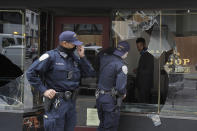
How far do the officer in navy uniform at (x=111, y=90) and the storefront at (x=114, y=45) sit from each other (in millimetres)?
562

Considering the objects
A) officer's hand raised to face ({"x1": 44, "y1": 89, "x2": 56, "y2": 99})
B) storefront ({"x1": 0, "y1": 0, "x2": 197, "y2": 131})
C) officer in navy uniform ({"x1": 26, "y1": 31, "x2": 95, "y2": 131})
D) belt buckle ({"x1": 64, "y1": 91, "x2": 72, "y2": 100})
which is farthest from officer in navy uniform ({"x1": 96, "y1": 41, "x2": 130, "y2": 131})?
officer's hand raised to face ({"x1": 44, "y1": 89, "x2": 56, "y2": 99})

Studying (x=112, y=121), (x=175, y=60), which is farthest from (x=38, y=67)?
(x=175, y=60)

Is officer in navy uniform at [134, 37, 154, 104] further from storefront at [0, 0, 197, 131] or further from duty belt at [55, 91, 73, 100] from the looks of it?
duty belt at [55, 91, 73, 100]

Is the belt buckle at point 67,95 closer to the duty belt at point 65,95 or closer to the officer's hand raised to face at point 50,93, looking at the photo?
the duty belt at point 65,95

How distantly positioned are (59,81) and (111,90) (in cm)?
110

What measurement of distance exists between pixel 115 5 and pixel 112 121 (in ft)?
6.42

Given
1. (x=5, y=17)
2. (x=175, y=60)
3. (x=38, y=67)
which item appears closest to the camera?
(x=38, y=67)

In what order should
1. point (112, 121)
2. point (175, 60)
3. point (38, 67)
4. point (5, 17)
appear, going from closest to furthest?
point (38, 67) < point (112, 121) < point (175, 60) < point (5, 17)

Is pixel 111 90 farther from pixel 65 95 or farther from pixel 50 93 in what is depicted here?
pixel 50 93

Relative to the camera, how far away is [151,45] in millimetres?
5719

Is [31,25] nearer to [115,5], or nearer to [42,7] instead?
[42,7]

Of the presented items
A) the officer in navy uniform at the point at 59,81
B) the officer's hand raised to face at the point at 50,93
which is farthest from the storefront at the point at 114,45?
the officer's hand raised to face at the point at 50,93

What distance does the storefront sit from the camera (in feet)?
18.1

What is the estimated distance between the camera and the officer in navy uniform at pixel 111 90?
4.88 metres
